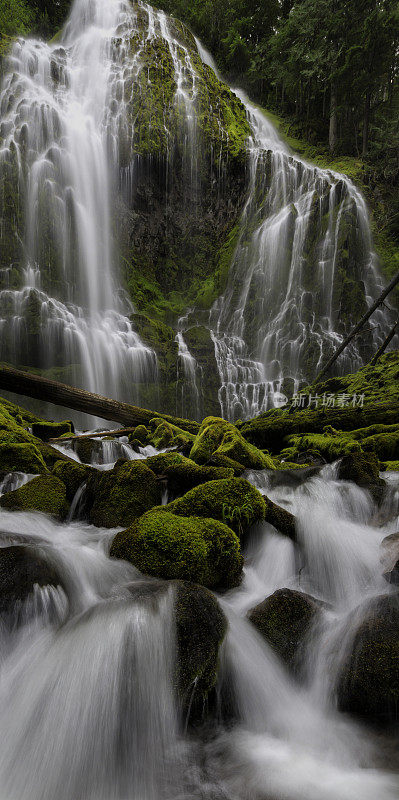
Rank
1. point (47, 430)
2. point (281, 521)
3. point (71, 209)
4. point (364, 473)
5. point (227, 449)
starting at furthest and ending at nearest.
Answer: point (71, 209)
point (47, 430)
point (227, 449)
point (364, 473)
point (281, 521)

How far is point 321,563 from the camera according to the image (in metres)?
3.39

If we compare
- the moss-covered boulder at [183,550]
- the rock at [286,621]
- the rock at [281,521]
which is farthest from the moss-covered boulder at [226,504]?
the rock at [286,621]

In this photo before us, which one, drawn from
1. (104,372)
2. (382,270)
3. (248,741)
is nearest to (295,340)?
(382,270)

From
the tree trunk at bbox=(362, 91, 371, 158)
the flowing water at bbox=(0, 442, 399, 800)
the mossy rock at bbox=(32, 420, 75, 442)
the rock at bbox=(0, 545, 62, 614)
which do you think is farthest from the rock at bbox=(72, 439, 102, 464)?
the tree trunk at bbox=(362, 91, 371, 158)

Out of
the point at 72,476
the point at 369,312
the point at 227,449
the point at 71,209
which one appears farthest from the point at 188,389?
the point at 72,476

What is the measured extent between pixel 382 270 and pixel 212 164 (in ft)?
39.3

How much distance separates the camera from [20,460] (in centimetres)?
480

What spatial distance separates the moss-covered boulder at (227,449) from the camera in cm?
543

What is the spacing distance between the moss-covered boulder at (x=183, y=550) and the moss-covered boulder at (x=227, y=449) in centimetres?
237

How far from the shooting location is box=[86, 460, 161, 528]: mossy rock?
3777 mm

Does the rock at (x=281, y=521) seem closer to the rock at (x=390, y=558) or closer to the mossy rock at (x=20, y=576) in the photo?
the rock at (x=390, y=558)

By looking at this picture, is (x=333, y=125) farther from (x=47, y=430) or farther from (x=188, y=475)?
(x=188, y=475)

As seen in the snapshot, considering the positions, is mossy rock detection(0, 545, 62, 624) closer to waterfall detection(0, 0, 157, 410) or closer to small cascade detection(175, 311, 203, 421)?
waterfall detection(0, 0, 157, 410)

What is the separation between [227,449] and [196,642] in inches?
143
